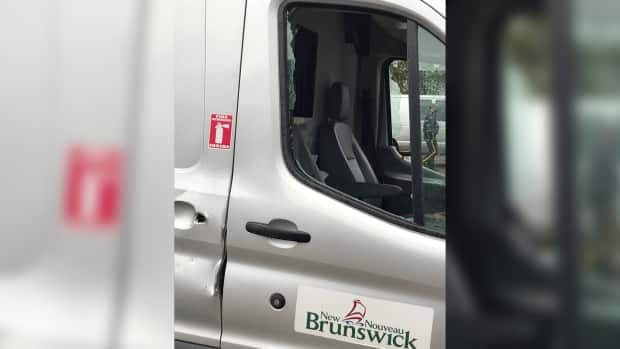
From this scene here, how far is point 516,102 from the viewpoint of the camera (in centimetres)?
56

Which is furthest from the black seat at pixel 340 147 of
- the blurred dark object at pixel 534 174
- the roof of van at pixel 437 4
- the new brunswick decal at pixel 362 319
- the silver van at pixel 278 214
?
the blurred dark object at pixel 534 174

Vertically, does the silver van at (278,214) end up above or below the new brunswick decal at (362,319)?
above

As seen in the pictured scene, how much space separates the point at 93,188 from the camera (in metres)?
0.80

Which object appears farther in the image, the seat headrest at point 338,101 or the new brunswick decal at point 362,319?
the seat headrest at point 338,101

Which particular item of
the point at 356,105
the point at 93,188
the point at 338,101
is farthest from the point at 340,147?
the point at 93,188

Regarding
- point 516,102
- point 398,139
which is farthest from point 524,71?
point 398,139

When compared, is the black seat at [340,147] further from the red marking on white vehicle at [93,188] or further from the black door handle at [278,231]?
the red marking on white vehicle at [93,188]

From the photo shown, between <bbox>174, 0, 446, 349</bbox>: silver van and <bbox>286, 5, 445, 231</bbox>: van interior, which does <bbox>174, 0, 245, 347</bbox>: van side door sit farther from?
<bbox>286, 5, 445, 231</bbox>: van interior

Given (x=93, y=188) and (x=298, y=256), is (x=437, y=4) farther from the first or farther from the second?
(x=93, y=188)

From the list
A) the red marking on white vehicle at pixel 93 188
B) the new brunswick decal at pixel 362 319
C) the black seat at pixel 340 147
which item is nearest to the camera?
the red marking on white vehicle at pixel 93 188

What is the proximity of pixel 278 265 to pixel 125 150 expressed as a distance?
6.07ft

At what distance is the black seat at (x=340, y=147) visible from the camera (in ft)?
10.6

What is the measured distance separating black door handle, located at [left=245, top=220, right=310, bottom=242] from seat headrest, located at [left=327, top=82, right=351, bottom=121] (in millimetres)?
941

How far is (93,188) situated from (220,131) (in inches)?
73.4
